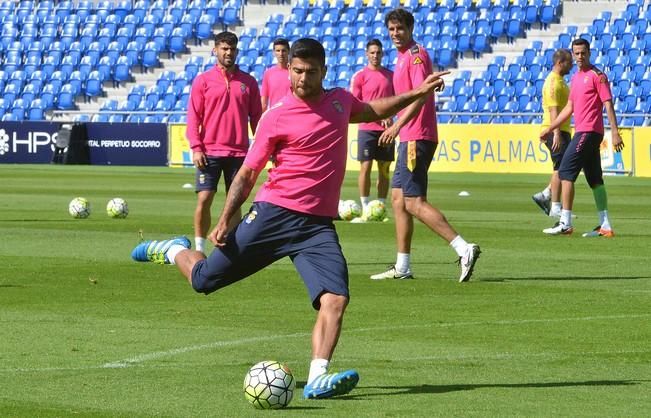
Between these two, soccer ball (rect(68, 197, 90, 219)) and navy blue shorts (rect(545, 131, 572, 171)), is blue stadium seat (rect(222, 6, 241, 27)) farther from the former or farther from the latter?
navy blue shorts (rect(545, 131, 572, 171))

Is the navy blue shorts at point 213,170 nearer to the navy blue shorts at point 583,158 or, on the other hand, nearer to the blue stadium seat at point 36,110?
the navy blue shorts at point 583,158

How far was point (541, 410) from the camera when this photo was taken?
7.35 m

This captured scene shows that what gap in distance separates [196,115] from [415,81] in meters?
2.80

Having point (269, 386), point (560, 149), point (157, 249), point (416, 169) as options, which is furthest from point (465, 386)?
point (560, 149)

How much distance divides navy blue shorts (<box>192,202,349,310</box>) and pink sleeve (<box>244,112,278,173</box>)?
246 millimetres

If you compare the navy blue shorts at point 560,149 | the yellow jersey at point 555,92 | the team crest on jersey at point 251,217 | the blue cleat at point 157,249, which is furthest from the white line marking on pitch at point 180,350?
the yellow jersey at point 555,92

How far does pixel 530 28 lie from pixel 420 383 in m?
36.0

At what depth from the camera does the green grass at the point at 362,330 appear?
7.67 meters

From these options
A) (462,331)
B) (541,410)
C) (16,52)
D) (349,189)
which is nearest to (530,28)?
(349,189)

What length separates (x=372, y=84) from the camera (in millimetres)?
22203

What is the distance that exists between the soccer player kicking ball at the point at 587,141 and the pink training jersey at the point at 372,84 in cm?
402

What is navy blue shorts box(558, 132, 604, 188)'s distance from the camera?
18516 mm

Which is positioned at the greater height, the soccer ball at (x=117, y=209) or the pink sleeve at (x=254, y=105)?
the pink sleeve at (x=254, y=105)

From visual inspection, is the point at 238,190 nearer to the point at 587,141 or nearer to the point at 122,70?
the point at 587,141
